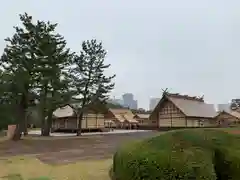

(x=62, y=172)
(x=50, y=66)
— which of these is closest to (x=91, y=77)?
(x=50, y=66)

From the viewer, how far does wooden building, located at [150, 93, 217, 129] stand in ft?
110

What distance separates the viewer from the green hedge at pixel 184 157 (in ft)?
15.2

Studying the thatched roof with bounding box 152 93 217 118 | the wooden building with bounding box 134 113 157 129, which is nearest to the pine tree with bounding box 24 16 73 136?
the thatched roof with bounding box 152 93 217 118

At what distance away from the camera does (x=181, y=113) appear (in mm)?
33469

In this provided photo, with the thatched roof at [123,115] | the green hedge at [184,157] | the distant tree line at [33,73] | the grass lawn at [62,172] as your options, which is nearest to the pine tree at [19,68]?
the distant tree line at [33,73]

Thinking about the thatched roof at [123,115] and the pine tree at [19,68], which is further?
the thatched roof at [123,115]

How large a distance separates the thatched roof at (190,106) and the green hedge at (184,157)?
91.8 ft

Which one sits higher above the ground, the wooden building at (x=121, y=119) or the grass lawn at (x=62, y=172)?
the wooden building at (x=121, y=119)

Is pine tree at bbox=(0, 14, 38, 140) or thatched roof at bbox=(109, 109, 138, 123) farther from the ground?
pine tree at bbox=(0, 14, 38, 140)

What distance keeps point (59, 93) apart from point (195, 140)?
18.3 m

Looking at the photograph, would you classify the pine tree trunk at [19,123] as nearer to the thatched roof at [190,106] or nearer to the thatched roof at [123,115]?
the thatched roof at [190,106]

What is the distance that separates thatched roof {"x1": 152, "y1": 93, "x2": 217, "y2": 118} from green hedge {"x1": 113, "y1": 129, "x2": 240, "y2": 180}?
27969mm

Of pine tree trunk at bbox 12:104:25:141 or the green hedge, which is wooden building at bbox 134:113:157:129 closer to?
pine tree trunk at bbox 12:104:25:141

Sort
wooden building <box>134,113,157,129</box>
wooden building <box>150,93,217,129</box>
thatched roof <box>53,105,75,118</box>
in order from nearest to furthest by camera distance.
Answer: wooden building <box>150,93,217,129</box> < thatched roof <box>53,105,75,118</box> < wooden building <box>134,113,157,129</box>
